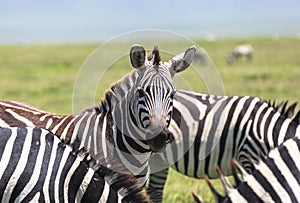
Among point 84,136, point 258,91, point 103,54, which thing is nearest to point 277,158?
point 84,136

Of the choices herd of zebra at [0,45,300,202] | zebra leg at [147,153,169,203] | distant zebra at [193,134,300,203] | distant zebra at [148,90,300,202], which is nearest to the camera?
distant zebra at [193,134,300,203]

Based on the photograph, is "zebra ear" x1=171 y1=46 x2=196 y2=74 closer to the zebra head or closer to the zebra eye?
the zebra head

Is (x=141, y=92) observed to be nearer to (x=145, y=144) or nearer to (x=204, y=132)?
(x=145, y=144)

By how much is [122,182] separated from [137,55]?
1915 mm

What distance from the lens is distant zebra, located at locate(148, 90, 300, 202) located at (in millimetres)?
6641

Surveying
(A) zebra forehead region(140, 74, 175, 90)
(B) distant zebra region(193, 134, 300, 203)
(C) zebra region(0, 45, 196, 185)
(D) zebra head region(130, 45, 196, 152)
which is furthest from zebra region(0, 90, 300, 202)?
(B) distant zebra region(193, 134, 300, 203)

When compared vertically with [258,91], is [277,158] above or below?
below

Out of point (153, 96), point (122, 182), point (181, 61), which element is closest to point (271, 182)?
point (122, 182)

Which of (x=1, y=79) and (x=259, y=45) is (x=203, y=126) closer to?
(x=1, y=79)

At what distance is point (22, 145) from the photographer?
3725mm

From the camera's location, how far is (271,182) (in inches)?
120

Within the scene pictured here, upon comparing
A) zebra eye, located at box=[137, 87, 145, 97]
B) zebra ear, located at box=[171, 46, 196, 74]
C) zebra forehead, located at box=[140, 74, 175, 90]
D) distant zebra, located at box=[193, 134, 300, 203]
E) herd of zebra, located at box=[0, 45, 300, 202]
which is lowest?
distant zebra, located at box=[193, 134, 300, 203]

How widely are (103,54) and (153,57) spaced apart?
1.64m

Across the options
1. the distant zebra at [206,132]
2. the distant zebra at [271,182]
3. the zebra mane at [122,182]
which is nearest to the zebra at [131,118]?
the distant zebra at [206,132]
